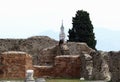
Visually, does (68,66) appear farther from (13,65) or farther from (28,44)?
(28,44)

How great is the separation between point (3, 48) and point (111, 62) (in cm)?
2712

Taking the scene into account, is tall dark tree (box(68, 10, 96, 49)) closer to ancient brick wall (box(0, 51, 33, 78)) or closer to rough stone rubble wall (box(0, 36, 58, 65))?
rough stone rubble wall (box(0, 36, 58, 65))

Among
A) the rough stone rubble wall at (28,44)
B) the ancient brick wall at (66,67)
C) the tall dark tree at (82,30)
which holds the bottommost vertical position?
the ancient brick wall at (66,67)

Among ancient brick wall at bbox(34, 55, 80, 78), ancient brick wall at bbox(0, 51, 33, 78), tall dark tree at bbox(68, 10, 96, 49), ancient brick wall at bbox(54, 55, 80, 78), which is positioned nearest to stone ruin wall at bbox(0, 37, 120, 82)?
ancient brick wall at bbox(34, 55, 80, 78)

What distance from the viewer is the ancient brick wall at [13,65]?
1657 inches

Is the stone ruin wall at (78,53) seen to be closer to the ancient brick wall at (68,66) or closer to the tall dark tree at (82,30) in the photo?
the ancient brick wall at (68,66)

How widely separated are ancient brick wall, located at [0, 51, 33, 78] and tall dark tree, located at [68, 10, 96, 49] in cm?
2821

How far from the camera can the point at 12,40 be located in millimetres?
57906

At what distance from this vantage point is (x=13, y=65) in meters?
42.2

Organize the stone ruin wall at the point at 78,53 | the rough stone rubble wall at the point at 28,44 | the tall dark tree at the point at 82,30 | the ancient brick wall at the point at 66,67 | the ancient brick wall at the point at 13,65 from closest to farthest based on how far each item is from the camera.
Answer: the stone ruin wall at the point at 78,53, the ancient brick wall at the point at 13,65, the ancient brick wall at the point at 66,67, the rough stone rubble wall at the point at 28,44, the tall dark tree at the point at 82,30

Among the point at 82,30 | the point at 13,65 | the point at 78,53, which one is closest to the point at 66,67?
the point at 13,65

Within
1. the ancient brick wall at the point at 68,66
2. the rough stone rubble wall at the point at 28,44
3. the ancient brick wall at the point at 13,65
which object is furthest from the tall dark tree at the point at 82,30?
the ancient brick wall at the point at 13,65

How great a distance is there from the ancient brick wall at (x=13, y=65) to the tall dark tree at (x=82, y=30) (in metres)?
28.2

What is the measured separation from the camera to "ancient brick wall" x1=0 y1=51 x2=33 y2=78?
42094 millimetres
